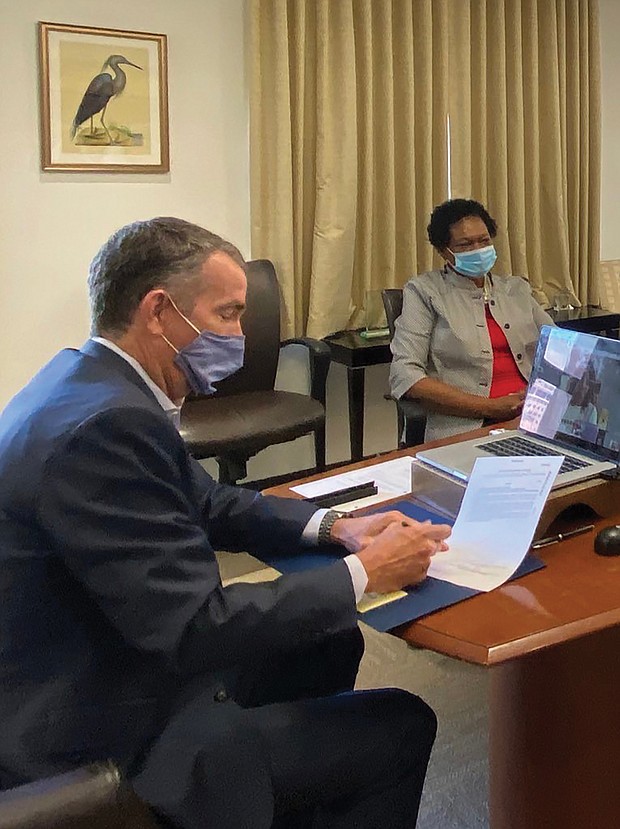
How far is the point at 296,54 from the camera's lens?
3.47 metres

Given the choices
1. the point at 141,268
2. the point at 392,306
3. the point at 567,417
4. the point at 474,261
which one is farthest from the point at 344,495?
the point at 392,306

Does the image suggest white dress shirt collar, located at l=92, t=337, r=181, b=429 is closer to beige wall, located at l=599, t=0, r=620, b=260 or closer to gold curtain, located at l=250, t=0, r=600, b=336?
gold curtain, located at l=250, t=0, r=600, b=336

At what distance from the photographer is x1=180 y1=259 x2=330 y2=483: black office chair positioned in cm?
297

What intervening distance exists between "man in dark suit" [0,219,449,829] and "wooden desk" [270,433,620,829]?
0.17 m

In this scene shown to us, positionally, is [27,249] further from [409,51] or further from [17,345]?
[409,51]

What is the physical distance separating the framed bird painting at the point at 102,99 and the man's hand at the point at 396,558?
7.80ft

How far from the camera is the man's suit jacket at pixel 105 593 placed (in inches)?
43.6

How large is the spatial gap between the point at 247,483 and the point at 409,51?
1.88m

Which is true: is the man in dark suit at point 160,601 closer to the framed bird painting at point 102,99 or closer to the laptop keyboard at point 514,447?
the laptop keyboard at point 514,447

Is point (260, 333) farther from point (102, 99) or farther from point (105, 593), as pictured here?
point (105, 593)

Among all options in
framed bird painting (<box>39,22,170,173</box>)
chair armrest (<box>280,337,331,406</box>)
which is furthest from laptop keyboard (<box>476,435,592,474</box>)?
framed bird painting (<box>39,22,170,173</box>)

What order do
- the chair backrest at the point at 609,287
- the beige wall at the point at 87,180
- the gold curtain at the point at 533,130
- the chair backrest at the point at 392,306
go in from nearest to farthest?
the beige wall at the point at 87,180, the chair backrest at the point at 392,306, the gold curtain at the point at 533,130, the chair backrest at the point at 609,287

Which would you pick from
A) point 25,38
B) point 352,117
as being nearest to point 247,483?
point 352,117

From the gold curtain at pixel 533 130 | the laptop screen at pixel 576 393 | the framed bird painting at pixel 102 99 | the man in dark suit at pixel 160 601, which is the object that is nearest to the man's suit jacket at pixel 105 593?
the man in dark suit at pixel 160 601
